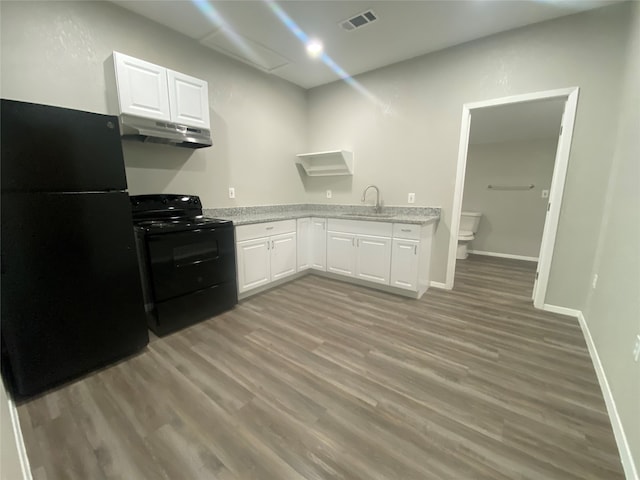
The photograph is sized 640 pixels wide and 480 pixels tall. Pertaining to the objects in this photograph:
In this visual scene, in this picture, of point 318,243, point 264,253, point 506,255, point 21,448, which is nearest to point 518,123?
point 506,255

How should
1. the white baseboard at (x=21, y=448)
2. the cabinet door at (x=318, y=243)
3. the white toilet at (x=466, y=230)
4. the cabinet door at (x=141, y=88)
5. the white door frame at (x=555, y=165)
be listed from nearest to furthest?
the white baseboard at (x=21, y=448) → the cabinet door at (x=141, y=88) → the white door frame at (x=555, y=165) → the cabinet door at (x=318, y=243) → the white toilet at (x=466, y=230)

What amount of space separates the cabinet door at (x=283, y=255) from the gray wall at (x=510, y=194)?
368cm

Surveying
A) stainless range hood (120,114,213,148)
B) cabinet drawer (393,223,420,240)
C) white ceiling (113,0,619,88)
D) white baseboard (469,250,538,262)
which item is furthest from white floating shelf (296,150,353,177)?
white baseboard (469,250,538,262)

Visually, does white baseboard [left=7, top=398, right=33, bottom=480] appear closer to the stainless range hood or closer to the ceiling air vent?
the stainless range hood

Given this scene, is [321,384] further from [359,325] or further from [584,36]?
[584,36]

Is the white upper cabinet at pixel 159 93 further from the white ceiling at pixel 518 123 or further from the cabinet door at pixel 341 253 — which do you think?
the white ceiling at pixel 518 123

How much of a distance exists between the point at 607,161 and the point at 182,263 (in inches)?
148

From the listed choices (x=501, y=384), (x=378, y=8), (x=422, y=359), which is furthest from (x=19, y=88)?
(x=501, y=384)

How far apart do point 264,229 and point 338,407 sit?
77.2 inches

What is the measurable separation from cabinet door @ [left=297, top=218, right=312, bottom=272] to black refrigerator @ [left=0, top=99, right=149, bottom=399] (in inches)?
75.7

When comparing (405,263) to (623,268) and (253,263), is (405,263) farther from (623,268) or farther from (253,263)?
(253,263)

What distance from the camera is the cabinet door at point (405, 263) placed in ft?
9.23

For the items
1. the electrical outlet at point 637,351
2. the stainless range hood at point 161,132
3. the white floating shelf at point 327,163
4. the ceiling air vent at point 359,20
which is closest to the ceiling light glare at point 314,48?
the ceiling air vent at point 359,20

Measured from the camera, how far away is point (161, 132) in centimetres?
221
